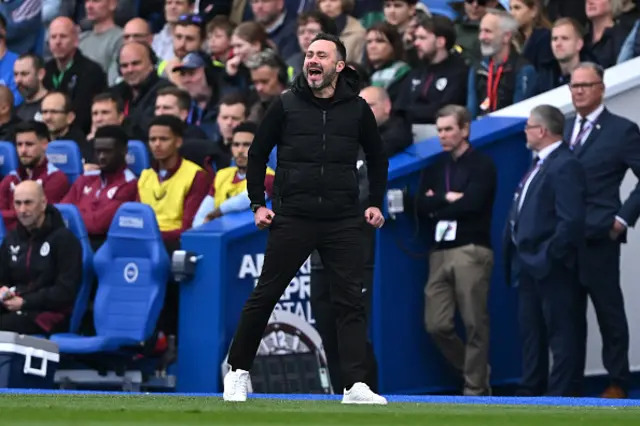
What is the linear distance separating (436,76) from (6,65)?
19.7 feet

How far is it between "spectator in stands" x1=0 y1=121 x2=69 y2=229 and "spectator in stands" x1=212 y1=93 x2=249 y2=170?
144 cm

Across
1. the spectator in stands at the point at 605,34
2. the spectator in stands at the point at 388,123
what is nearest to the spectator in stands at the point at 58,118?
the spectator in stands at the point at 388,123

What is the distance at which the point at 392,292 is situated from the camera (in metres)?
14.4

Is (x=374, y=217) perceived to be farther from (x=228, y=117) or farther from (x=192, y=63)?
(x=192, y=63)

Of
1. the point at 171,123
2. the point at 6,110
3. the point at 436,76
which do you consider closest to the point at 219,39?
the point at 6,110

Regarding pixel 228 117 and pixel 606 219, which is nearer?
pixel 606 219

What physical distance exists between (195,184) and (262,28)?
2.62 metres

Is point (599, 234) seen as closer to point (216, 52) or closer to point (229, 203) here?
point (229, 203)

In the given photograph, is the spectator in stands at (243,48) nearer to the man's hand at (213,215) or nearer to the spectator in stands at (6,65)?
the man's hand at (213,215)

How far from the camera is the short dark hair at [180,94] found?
1609 cm

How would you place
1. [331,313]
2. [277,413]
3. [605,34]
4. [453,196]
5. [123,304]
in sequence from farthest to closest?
[605,34] < [123,304] < [453,196] < [331,313] < [277,413]

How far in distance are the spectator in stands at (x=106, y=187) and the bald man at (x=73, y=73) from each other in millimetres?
2080

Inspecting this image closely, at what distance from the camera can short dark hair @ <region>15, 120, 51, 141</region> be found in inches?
619

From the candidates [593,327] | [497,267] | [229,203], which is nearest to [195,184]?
[229,203]
